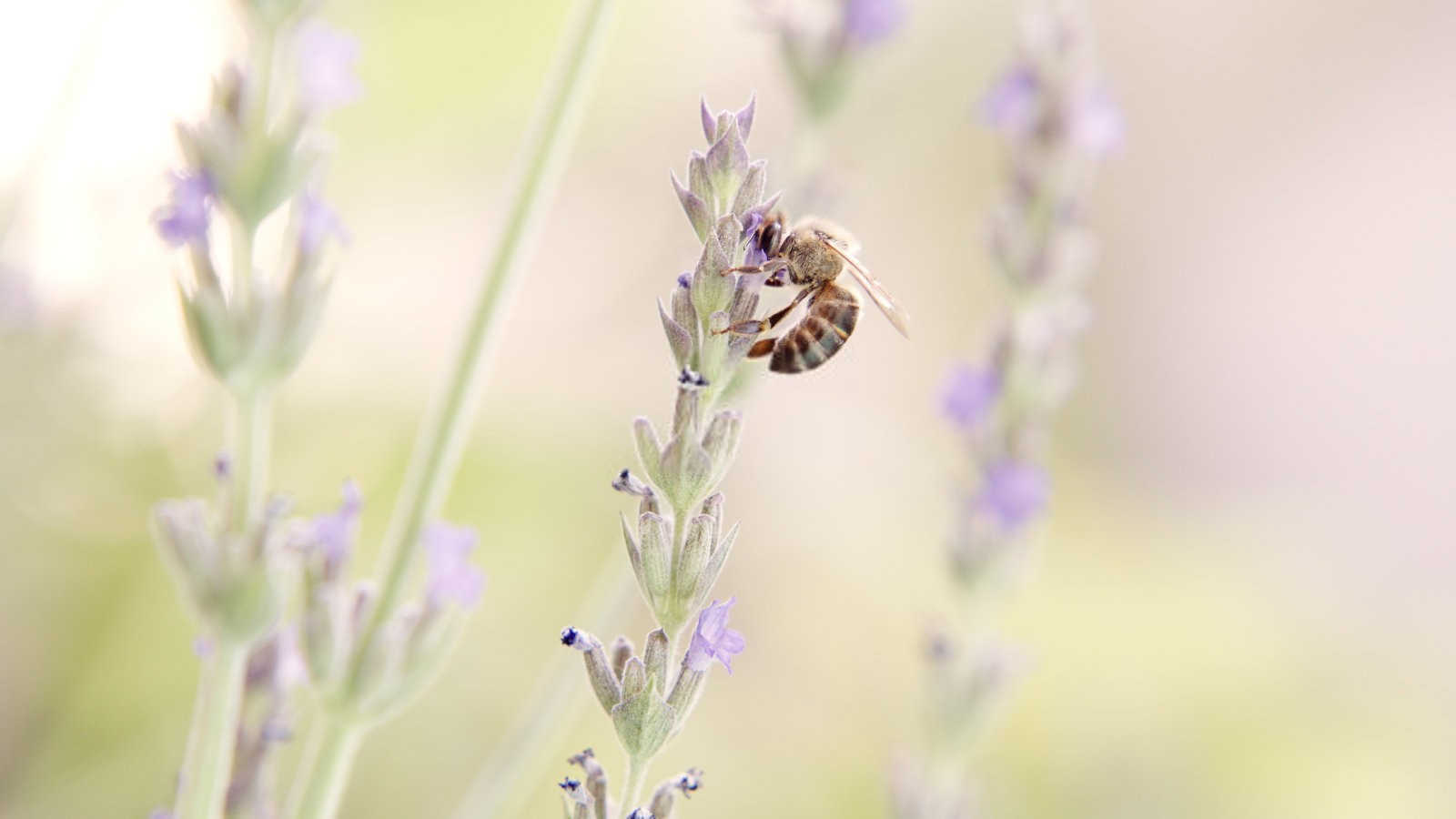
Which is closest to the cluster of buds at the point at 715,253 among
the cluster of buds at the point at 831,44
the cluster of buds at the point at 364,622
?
the cluster of buds at the point at 364,622

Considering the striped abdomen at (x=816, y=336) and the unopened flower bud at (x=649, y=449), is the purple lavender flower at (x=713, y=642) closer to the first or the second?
the unopened flower bud at (x=649, y=449)

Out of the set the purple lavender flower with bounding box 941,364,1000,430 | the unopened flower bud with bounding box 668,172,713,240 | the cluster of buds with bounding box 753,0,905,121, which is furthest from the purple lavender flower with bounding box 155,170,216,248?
the purple lavender flower with bounding box 941,364,1000,430

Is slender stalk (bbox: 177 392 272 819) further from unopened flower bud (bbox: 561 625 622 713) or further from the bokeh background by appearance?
the bokeh background

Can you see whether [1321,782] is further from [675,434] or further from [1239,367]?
[1239,367]

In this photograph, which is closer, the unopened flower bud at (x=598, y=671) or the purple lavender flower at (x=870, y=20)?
the unopened flower bud at (x=598, y=671)

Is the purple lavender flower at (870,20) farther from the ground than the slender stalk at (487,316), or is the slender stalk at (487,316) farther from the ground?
the purple lavender flower at (870,20)

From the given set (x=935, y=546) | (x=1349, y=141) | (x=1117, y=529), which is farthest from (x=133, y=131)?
(x=1349, y=141)

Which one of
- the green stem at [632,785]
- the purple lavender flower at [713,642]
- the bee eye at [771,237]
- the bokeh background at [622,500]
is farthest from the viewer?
the bokeh background at [622,500]
